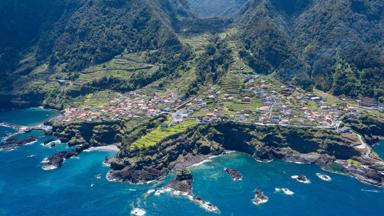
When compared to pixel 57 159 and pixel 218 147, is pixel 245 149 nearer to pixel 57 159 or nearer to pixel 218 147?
pixel 218 147

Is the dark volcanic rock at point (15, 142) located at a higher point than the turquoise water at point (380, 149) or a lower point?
lower

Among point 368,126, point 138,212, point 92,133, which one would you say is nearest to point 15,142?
point 92,133

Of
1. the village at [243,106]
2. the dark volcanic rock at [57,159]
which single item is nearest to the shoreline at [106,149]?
the dark volcanic rock at [57,159]

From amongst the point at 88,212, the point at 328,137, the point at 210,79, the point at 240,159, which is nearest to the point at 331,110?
the point at 328,137

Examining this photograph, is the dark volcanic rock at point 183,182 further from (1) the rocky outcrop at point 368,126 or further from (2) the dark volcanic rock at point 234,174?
(1) the rocky outcrop at point 368,126

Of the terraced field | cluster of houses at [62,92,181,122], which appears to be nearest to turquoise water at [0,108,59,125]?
cluster of houses at [62,92,181,122]

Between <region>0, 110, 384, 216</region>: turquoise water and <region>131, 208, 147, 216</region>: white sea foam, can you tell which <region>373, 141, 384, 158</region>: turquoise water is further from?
<region>131, 208, 147, 216</region>: white sea foam
